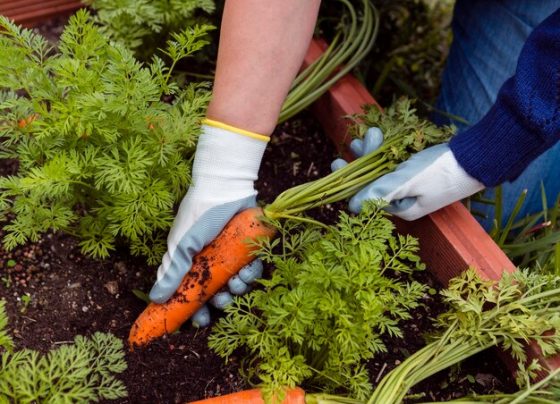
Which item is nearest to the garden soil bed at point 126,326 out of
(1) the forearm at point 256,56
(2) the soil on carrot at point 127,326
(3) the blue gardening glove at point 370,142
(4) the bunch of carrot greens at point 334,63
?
(2) the soil on carrot at point 127,326

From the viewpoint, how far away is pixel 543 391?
1243 mm

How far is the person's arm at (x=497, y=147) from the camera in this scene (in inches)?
56.9

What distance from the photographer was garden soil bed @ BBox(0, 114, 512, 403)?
4.74ft

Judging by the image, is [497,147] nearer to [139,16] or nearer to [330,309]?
[330,309]

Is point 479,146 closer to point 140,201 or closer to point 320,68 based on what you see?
point 320,68

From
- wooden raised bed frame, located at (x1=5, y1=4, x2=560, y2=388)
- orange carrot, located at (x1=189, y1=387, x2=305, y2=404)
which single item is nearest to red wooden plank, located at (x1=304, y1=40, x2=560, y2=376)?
wooden raised bed frame, located at (x1=5, y1=4, x2=560, y2=388)

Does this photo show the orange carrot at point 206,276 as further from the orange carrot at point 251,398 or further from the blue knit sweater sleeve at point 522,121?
the blue knit sweater sleeve at point 522,121

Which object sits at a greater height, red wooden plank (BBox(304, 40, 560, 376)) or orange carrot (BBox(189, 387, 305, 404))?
red wooden plank (BBox(304, 40, 560, 376))

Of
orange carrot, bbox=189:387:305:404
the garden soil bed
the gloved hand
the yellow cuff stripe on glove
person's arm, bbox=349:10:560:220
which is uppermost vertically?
person's arm, bbox=349:10:560:220

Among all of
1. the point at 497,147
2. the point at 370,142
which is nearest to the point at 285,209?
the point at 370,142

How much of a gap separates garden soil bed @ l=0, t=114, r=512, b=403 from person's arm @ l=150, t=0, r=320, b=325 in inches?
4.7

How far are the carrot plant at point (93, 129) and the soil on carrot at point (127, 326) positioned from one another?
0.61ft

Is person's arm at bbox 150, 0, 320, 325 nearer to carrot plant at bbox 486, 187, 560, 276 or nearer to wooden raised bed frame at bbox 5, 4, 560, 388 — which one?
wooden raised bed frame at bbox 5, 4, 560, 388

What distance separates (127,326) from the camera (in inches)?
60.9
